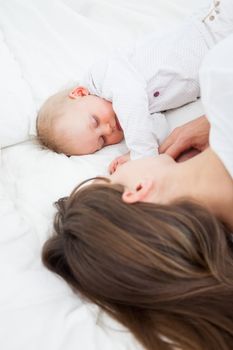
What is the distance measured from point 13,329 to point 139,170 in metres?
0.44

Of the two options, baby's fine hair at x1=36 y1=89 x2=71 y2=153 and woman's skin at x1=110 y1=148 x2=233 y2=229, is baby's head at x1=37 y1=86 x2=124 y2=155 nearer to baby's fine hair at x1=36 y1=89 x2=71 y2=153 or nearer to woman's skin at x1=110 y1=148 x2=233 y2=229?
baby's fine hair at x1=36 y1=89 x2=71 y2=153

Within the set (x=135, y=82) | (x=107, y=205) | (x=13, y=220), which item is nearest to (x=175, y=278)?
(x=107, y=205)

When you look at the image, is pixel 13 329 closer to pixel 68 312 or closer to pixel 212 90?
pixel 68 312

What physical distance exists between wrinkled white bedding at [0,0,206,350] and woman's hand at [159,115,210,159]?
7.3 inches

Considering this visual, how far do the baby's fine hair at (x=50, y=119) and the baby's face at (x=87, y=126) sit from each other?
2 cm

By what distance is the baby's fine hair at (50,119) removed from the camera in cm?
144

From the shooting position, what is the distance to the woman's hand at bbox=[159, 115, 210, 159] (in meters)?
1.28

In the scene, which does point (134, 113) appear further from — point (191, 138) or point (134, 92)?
point (191, 138)

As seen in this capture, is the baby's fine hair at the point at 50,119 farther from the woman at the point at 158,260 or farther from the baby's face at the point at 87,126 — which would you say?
the woman at the point at 158,260

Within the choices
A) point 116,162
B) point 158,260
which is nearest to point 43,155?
point 116,162

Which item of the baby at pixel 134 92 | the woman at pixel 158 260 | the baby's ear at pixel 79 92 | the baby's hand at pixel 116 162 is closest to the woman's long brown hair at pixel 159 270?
the woman at pixel 158 260

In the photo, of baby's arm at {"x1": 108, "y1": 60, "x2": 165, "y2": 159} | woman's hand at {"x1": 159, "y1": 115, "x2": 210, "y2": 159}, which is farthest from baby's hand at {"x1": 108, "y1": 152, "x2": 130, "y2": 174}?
woman's hand at {"x1": 159, "y1": 115, "x2": 210, "y2": 159}

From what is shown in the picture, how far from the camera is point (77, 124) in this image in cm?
142

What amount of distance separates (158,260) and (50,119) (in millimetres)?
770
